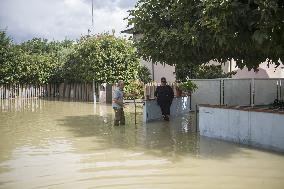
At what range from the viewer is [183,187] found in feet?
23.1

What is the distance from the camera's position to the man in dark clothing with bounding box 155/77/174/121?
16203 millimetres

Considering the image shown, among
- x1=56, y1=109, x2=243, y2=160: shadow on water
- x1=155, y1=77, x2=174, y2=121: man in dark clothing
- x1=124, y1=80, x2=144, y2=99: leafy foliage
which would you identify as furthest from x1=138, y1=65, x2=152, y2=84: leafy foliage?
x1=155, y1=77, x2=174, y2=121: man in dark clothing

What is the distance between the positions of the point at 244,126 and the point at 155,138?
2900 millimetres

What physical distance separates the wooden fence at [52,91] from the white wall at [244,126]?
60.9 ft

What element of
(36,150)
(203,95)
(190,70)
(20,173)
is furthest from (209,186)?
(190,70)

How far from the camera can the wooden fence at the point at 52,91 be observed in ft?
105

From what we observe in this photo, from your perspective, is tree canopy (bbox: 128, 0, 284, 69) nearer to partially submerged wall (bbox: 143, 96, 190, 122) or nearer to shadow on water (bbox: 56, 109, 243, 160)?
shadow on water (bbox: 56, 109, 243, 160)

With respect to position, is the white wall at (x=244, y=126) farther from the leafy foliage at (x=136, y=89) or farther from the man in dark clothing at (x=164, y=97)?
the leafy foliage at (x=136, y=89)

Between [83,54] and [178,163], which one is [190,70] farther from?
[178,163]

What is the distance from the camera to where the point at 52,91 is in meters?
38.3

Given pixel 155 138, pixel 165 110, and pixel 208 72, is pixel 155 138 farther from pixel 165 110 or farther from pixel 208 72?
pixel 208 72

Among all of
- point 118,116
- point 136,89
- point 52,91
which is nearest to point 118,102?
point 118,116

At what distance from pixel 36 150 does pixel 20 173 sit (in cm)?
242

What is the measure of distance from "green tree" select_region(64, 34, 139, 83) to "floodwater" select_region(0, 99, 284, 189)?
1410 cm
